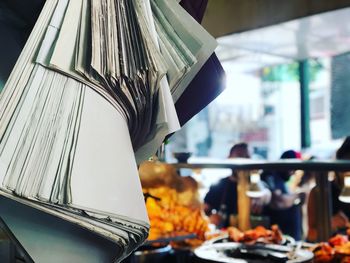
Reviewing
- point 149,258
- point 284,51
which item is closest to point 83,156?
point 149,258

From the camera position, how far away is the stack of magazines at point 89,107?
1.57ft

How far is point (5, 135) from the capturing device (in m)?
0.48

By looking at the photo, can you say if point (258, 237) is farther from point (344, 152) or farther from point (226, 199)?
point (226, 199)

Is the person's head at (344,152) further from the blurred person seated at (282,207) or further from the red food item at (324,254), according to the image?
the red food item at (324,254)

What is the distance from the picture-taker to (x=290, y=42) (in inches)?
185

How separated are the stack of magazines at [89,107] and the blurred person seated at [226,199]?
3703 mm

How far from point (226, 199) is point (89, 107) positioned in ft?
13.5

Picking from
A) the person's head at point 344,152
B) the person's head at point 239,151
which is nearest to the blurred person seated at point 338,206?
the person's head at point 344,152

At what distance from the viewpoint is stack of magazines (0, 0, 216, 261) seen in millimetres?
479

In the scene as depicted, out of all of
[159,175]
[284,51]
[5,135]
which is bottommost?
[159,175]

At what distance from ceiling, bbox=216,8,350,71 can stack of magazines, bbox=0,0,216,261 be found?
266 cm

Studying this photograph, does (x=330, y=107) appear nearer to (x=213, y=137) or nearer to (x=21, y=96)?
(x=213, y=137)

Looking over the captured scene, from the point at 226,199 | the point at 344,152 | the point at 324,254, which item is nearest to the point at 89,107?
the point at 324,254

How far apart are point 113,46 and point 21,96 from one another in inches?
4.7
